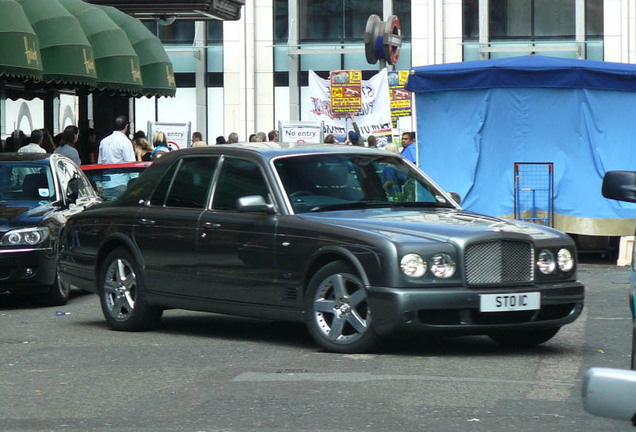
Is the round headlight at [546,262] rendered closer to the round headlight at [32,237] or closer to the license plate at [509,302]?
the license plate at [509,302]

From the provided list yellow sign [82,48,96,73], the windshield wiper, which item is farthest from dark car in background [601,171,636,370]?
yellow sign [82,48,96,73]

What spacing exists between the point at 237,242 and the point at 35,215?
4.41m

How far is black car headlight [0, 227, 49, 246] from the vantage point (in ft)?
45.1

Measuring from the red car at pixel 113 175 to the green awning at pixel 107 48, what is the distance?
902 centimetres

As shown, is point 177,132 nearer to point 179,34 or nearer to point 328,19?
point 179,34

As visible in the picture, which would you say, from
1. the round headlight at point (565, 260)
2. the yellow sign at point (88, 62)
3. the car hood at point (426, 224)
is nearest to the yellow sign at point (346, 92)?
the yellow sign at point (88, 62)

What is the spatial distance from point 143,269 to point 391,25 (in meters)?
8.73

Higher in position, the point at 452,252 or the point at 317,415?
the point at 452,252

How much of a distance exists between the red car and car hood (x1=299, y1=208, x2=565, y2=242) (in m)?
8.92

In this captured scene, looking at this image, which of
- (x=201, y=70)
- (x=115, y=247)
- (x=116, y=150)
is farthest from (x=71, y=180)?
(x=201, y=70)

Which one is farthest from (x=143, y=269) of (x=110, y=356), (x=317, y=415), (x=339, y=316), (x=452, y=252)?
(x=317, y=415)

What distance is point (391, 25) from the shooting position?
19094mm

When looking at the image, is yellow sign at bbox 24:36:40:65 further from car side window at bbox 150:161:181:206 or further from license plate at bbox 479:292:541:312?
license plate at bbox 479:292:541:312

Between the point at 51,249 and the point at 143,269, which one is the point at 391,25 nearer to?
the point at 51,249
